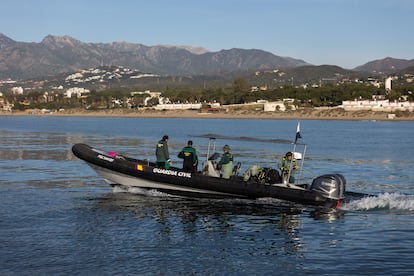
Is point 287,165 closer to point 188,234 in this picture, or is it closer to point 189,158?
point 189,158

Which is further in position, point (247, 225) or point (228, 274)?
point (247, 225)

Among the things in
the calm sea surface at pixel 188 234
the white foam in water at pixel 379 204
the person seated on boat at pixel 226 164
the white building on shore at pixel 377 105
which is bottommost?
the calm sea surface at pixel 188 234

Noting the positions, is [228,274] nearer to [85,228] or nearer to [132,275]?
[132,275]

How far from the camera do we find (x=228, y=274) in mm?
14227

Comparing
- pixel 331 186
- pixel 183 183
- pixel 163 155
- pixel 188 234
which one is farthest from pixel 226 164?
pixel 188 234

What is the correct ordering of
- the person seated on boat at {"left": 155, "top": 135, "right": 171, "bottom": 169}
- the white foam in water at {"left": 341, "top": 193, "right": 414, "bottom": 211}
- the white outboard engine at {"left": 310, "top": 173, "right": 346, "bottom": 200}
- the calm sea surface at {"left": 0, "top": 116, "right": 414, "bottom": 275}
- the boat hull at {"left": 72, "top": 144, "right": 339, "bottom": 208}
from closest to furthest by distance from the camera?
the calm sea surface at {"left": 0, "top": 116, "right": 414, "bottom": 275}, the white outboard engine at {"left": 310, "top": 173, "right": 346, "bottom": 200}, the white foam in water at {"left": 341, "top": 193, "right": 414, "bottom": 211}, the boat hull at {"left": 72, "top": 144, "right": 339, "bottom": 208}, the person seated on boat at {"left": 155, "top": 135, "right": 171, "bottom": 169}

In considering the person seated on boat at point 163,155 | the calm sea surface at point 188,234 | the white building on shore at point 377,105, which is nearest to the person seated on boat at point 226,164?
the calm sea surface at point 188,234

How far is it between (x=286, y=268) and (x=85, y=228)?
673 centimetres

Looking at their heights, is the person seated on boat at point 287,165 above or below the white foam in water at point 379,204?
above

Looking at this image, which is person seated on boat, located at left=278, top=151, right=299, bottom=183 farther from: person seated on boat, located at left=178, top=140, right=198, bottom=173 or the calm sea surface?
person seated on boat, located at left=178, top=140, right=198, bottom=173

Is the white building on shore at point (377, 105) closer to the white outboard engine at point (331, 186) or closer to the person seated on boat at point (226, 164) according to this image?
the person seated on boat at point (226, 164)

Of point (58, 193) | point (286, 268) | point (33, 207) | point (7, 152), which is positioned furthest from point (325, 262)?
point (7, 152)

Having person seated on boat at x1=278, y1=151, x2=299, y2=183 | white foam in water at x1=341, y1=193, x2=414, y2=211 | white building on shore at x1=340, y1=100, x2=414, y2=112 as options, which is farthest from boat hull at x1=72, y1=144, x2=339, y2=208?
white building on shore at x1=340, y1=100, x2=414, y2=112

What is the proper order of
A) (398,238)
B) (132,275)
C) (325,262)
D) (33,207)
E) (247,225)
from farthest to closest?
(33,207) → (247,225) → (398,238) → (325,262) → (132,275)
